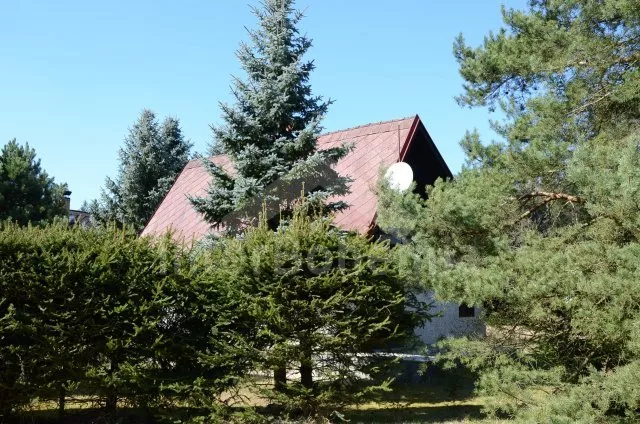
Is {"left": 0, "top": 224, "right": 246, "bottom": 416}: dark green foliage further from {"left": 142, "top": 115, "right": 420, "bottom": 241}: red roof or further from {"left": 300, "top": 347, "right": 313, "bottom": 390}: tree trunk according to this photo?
{"left": 142, "top": 115, "right": 420, "bottom": 241}: red roof

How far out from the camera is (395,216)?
8.52m

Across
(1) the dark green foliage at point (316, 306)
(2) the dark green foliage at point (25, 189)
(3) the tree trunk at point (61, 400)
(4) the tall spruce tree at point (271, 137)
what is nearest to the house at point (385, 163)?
(4) the tall spruce tree at point (271, 137)

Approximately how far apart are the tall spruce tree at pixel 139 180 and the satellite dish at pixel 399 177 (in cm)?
1636

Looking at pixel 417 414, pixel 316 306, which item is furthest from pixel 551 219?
pixel 316 306

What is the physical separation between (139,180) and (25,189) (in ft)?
16.6

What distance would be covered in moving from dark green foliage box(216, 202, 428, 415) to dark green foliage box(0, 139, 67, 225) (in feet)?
50.3

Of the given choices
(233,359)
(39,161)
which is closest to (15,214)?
(39,161)

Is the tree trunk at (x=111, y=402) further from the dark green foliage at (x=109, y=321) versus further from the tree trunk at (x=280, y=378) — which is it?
the tree trunk at (x=280, y=378)

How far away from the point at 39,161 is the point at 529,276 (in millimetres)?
20582

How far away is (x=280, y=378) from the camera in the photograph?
8758mm

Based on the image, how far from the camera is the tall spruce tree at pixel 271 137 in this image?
1166 centimetres

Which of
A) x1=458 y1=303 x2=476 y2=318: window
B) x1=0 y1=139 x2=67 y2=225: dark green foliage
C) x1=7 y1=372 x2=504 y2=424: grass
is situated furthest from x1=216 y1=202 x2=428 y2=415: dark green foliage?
x1=0 y1=139 x2=67 y2=225: dark green foliage

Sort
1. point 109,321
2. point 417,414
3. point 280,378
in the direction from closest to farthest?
point 109,321 → point 280,378 → point 417,414

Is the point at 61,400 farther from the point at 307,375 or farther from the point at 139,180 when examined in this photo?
the point at 139,180
